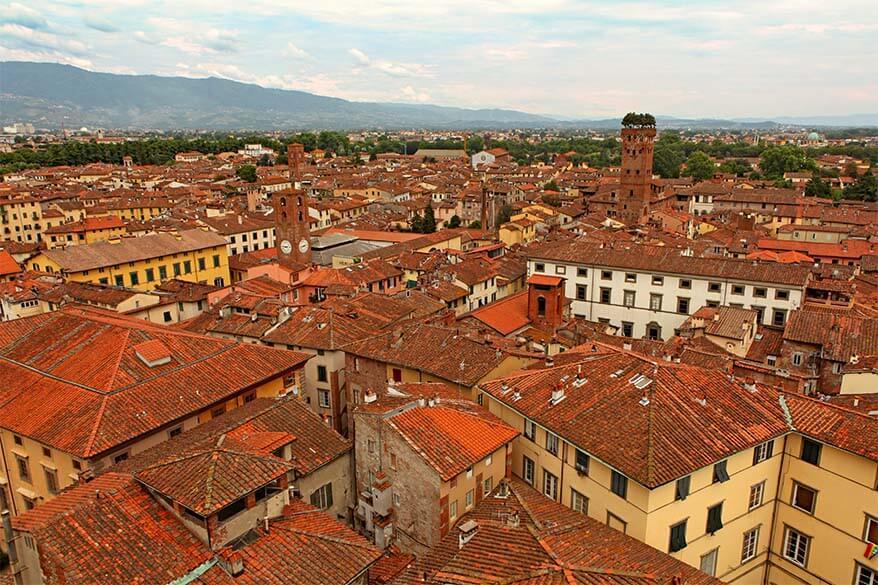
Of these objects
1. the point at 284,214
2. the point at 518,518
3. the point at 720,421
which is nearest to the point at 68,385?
the point at 518,518

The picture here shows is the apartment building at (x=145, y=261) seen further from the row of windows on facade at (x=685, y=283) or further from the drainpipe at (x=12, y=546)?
the drainpipe at (x=12, y=546)

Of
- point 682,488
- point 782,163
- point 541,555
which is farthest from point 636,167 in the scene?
point 541,555

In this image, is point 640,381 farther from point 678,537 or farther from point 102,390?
point 102,390

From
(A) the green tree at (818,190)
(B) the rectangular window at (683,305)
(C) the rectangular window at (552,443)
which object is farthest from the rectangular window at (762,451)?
(A) the green tree at (818,190)

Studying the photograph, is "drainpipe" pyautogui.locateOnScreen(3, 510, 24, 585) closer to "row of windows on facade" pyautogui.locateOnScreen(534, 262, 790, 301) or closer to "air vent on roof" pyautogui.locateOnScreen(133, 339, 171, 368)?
"air vent on roof" pyautogui.locateOnScreen(133, 339, 171, 368)

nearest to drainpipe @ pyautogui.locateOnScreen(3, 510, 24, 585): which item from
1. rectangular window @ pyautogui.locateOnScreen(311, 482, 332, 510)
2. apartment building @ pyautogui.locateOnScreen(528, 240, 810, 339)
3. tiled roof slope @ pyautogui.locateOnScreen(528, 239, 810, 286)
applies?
rectangular window @ pyautogui.locateOnScreen(311, 482, 332, 510)
